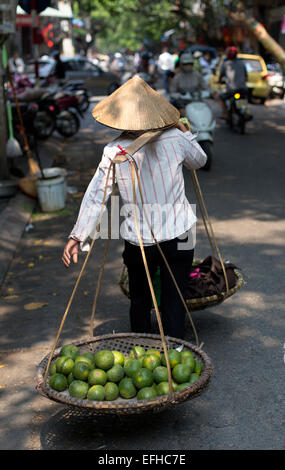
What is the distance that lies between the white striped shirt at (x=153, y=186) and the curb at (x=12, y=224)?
8.68 ft

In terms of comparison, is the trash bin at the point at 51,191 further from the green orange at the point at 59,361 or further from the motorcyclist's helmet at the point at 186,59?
the green orange at the point at 59,361

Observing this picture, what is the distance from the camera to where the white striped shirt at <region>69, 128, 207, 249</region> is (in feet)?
→ 12.2

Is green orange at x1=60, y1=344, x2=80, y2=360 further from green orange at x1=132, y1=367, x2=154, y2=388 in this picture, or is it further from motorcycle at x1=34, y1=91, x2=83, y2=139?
motorcycle at x1=34, y1=91, x2=83, y2=139

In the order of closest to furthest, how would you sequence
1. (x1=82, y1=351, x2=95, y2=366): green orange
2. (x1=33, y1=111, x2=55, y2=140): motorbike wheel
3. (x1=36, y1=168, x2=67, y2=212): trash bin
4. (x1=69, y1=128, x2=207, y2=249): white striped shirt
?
(x1=82, y1=351, x2=95, y2=366): green orange
(x1=69, y1=128, x2=207, y2=249): white striped shirt
(x1=36, y1=168, x2=67, y2=212): trash bin
(x1=33, y1=111, x2=55, y2=140): motorbike wheel

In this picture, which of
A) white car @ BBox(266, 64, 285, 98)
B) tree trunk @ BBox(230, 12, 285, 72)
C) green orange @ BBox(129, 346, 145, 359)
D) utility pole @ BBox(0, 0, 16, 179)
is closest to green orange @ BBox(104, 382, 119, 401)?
green orange @ BBox(129, 346, 145, 359)

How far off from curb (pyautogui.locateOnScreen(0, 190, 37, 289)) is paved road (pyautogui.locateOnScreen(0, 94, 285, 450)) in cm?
10

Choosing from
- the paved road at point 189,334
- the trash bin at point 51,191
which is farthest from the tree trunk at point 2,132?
the paved road at point 189,334

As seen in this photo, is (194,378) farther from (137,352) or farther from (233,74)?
(233,74)

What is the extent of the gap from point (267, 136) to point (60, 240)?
8.28m

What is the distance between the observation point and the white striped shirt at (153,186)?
371 cm

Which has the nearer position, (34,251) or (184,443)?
(184,443)
